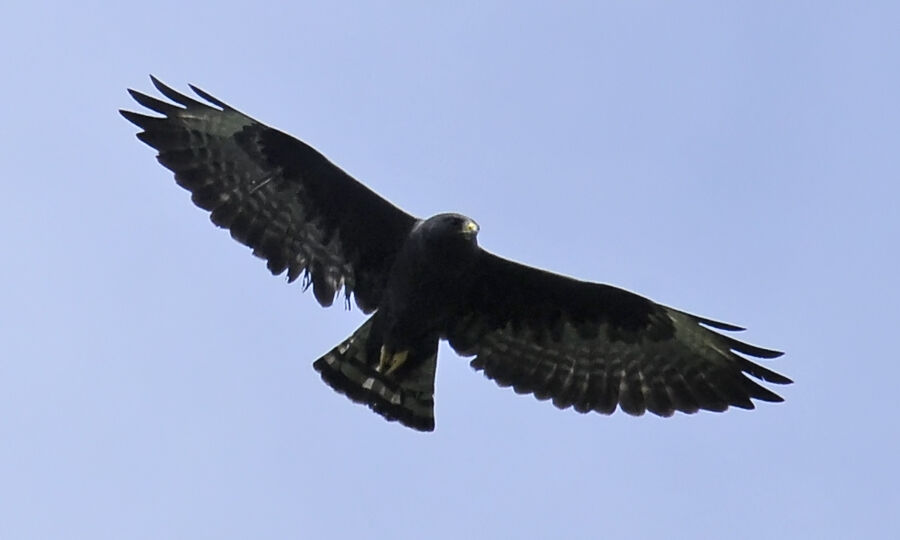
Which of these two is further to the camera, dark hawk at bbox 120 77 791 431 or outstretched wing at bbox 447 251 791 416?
outstretched wing at bbox 447 251 791 416

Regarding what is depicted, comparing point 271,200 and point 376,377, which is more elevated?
point 271,200

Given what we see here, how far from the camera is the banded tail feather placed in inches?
558

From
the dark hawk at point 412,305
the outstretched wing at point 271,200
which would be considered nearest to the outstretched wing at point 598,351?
the dark hawk at point 412,305

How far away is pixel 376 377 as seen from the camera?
14195mm

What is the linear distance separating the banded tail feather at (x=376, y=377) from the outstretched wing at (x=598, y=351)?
1.17 feet

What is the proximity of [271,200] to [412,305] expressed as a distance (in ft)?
4.70

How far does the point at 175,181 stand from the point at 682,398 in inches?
170

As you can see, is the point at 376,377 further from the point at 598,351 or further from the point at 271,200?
the point at 598,351

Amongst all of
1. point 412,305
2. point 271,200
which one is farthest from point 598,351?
point 271,200

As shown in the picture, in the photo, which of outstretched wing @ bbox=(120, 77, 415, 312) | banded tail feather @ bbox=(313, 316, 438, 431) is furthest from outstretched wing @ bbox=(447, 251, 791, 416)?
outstretched wing @ bbox=(120, 77, 415, 312)

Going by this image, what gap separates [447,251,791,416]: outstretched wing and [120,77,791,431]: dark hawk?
0.04 ft

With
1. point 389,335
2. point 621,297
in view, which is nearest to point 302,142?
point 389,335

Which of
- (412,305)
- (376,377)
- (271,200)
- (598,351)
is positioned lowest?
(376,377)

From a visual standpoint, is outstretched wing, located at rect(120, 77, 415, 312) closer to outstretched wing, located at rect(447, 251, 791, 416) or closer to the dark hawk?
the dark hawk
